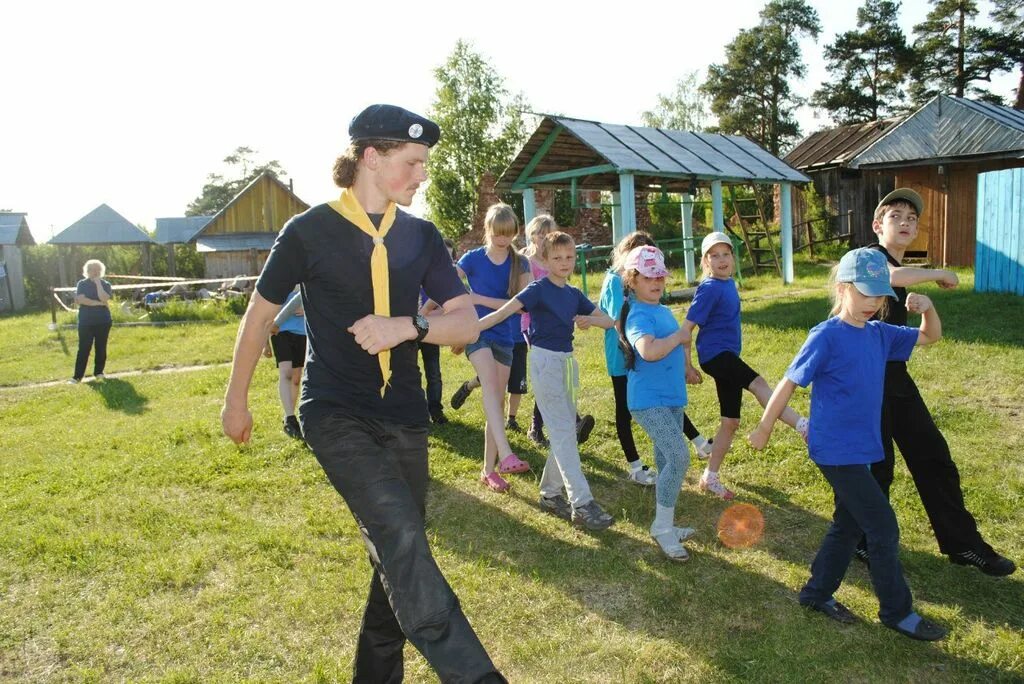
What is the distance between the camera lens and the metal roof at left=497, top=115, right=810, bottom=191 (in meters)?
15.9

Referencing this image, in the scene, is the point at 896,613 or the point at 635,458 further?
the point at 635,458

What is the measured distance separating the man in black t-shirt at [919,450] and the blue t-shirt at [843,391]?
0.59 metres

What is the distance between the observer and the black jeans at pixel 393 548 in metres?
2.52

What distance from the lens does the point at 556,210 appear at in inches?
1345

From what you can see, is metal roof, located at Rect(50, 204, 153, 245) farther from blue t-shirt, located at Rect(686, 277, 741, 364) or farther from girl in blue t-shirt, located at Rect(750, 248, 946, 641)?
girl in blue t-shirt, located at Rect(750, 248, 946, 641)

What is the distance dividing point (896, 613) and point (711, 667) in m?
0.91

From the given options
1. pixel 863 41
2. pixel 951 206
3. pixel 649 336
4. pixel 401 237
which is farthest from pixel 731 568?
pixel 863 41

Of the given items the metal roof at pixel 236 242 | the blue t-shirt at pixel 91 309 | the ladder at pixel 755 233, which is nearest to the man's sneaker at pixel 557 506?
the blue t-shirt at pixel 91 309

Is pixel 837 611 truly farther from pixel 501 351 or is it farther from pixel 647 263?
pixel 501 351

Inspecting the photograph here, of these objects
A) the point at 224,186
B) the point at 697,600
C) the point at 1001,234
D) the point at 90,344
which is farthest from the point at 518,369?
the point at 224,186

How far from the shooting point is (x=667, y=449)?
4.62 meters

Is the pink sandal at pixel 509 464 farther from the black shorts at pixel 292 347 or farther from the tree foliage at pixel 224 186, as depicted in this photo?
the tree foliage at pixel 224 186

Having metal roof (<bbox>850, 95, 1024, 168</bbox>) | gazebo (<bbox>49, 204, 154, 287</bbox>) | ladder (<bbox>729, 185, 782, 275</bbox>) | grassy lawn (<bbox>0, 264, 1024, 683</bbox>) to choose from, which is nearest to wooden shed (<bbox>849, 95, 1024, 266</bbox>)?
metal roof (<bbox>850, 95, 1024, 168</bbox>)

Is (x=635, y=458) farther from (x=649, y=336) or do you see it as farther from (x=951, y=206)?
(x=951, y=206)
